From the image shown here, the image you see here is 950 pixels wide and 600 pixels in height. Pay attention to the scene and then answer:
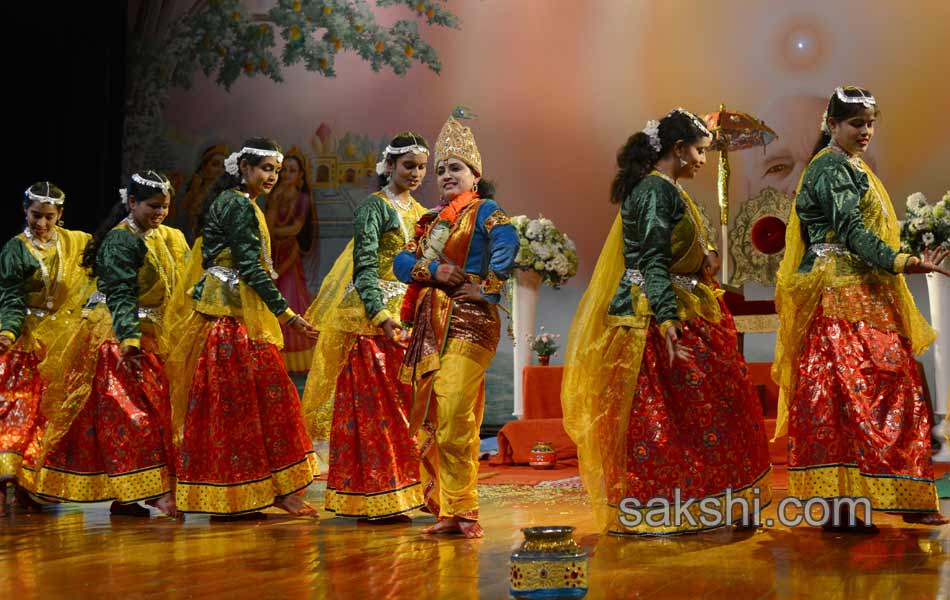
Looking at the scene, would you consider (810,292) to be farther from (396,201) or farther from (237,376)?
(237,376)

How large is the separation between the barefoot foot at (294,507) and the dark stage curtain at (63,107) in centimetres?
485

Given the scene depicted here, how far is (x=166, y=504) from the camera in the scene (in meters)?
5.14

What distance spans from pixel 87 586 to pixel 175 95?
8.60 metres

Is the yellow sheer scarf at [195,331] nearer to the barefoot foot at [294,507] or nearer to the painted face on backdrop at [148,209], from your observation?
the painted face on backdrop at [148,209]

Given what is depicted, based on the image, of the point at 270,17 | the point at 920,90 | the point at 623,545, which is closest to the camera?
the point at 623,545

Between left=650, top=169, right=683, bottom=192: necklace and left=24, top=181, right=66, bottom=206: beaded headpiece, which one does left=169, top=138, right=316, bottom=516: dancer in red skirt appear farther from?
left=650, top=169, right=683, bottom=192: necklace

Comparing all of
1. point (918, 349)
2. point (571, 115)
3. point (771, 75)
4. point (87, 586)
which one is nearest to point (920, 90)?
point (771, 75)

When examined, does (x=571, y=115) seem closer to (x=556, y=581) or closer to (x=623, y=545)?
(x=623, y=545)

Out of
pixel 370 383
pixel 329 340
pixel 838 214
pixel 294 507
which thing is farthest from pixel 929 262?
pixel 294 507

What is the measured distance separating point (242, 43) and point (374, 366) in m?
7.16

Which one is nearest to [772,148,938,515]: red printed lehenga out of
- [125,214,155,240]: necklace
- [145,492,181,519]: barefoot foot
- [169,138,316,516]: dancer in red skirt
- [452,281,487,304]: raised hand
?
[452,281,487,304]: raised hand

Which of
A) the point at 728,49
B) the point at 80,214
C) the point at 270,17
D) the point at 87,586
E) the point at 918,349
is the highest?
the point at 270,17

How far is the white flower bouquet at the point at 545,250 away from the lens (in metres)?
8.02

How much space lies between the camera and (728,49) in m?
9.41
